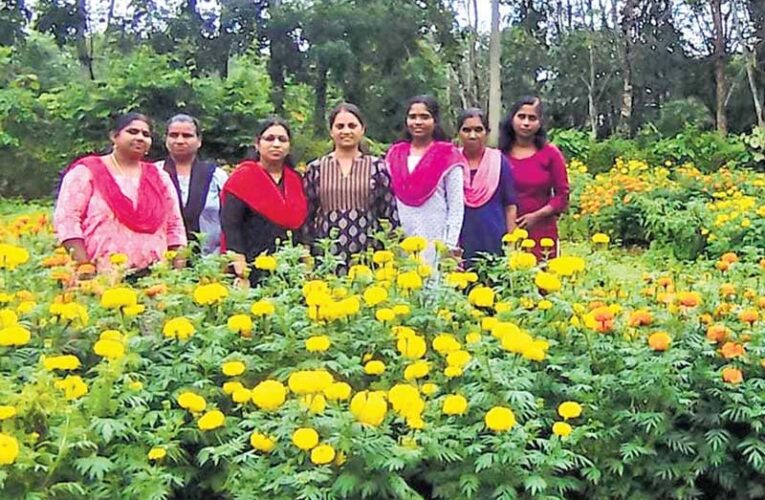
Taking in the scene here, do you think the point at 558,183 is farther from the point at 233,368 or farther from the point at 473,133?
the point at 233,368

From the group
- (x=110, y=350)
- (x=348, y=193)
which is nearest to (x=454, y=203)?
(x=348, y=193)

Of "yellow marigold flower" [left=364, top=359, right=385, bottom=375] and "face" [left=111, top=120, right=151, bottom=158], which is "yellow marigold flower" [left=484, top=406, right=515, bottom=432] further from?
"face" [left=111, top=120, right=151, bottom=158]

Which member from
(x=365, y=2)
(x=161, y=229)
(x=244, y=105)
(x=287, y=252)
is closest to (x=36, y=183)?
(x=244, y=105)

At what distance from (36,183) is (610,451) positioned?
13.7 meters

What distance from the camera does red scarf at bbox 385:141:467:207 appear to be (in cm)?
373

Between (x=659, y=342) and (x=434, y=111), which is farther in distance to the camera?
(x=434, y=111)

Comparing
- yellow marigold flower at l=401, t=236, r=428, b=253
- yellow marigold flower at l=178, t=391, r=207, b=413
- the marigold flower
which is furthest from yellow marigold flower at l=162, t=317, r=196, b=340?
the marigold flower

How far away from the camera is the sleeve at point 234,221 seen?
3.54 m

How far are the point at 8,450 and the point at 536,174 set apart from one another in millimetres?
3069

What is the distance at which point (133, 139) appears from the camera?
3498 millimetres

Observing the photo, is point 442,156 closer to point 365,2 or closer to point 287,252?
point 287,252

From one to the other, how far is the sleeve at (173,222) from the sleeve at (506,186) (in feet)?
4.65

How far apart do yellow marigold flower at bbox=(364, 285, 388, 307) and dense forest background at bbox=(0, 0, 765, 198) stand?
7.43 meters

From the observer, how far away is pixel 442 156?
12.3 ft
